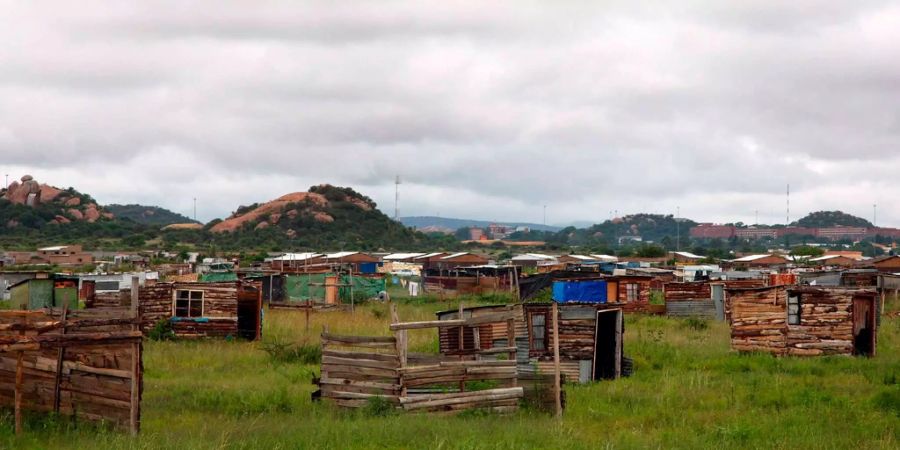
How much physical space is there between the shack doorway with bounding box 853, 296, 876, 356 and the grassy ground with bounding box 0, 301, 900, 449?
0.51 metres

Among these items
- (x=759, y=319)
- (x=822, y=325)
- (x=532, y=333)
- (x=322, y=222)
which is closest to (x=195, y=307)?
(x=532, y=333)

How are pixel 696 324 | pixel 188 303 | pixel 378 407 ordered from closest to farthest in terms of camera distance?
1. pixel 378 407
2. pixel 188 303
3. pixel 696 324

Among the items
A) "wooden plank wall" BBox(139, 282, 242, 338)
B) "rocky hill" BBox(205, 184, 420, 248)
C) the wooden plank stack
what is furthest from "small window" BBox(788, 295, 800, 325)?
"rocky hill" BBox(205, 184, 420, 248)

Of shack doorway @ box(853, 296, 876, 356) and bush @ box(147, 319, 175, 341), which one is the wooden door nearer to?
bush @ box(147, 319, 175, 341)

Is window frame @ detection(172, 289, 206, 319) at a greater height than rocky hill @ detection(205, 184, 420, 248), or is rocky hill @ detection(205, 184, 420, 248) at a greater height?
Answer: rocky hill @ detection(205, 184, 420, 248)

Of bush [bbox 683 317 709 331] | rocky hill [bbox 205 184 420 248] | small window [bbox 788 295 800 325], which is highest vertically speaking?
rocky hill [bbox 205 184 420 248]

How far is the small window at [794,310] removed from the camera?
27672mm

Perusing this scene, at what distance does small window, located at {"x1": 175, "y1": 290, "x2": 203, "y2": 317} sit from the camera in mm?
32594

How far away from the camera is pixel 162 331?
32.1 m

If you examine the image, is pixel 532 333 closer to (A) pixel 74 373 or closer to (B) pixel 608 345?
(B) pixel 608 345

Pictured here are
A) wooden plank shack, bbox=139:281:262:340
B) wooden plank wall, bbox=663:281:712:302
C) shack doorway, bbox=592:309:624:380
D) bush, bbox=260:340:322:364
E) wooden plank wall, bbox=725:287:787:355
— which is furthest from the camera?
wooden plank wall, bbox=663:281:712:302

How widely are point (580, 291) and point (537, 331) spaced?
2227 cm

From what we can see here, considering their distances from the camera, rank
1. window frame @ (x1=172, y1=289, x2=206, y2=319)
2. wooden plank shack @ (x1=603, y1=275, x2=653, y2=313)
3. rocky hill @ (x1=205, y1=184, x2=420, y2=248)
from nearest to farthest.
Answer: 1. window frame @ (x1=172, y1=289, x2=206, y2=319)
2. wooden plank shack @ (x1=603, y1=275, x2=653, y2=313)
3. rocky hill @ (x1=205, y1=184, x2=420, y2=248)

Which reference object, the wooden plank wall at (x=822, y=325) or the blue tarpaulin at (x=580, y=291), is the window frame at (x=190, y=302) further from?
the blue tarpaulin at (x=580, y=291)
